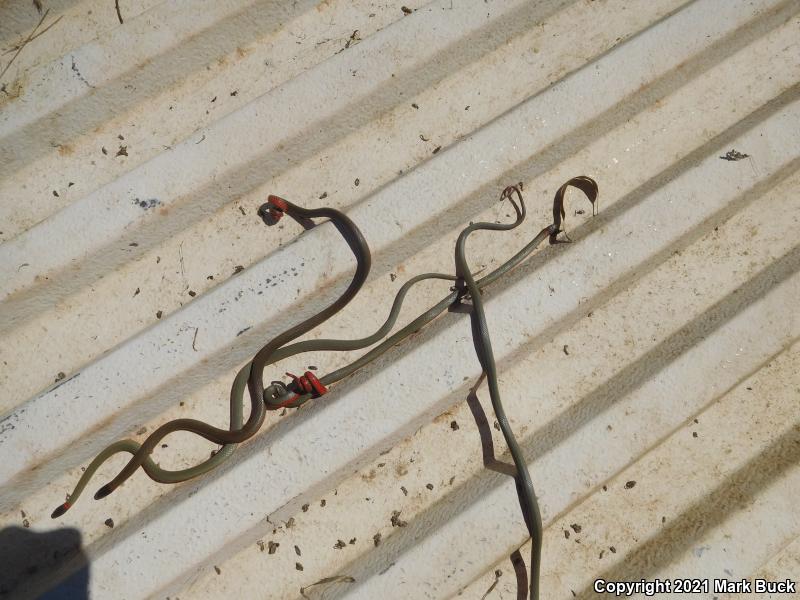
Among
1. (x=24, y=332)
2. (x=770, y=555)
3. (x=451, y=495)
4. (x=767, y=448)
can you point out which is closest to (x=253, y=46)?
(x=24, y=332)

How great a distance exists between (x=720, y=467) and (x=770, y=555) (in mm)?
332

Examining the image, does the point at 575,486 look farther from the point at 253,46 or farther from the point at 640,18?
the point at 253,46

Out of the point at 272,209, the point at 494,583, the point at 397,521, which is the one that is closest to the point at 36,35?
the point at 272,209

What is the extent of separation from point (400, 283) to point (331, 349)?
388 mm

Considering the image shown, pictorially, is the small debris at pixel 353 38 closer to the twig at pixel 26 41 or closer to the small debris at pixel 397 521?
the twig at pixel 26 41

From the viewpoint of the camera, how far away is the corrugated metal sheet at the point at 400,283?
2.15 m

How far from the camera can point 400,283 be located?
7.82ft

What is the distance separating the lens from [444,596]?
2105mm

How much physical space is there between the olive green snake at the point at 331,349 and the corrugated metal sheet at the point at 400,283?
0.18 ft

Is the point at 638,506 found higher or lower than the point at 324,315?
lower

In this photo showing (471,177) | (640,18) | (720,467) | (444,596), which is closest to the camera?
(444,596)

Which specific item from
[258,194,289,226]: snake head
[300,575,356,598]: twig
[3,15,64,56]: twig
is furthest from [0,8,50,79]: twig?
[300,575,356,598]: twig

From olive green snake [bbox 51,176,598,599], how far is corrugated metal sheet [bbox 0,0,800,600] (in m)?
0.06

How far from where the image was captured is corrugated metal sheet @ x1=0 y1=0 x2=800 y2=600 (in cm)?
215
